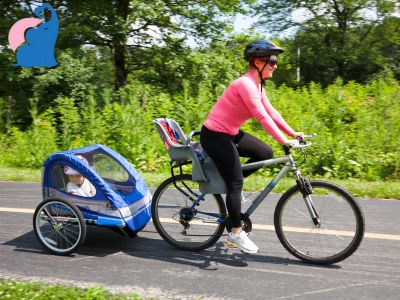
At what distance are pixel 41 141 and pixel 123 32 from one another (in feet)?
16.7

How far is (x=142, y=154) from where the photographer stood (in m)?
9.94

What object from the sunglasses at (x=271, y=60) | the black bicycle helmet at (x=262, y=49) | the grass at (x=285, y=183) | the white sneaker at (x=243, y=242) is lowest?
the white sneaker at (x=243, y=242)

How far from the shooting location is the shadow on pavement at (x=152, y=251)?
15.2ft

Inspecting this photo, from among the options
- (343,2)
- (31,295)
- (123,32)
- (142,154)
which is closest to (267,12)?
(343,2)

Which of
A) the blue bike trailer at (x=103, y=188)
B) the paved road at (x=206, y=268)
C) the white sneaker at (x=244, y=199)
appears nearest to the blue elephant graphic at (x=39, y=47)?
the paved road at (x=206, y=268)

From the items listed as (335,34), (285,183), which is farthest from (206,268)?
(335,34)

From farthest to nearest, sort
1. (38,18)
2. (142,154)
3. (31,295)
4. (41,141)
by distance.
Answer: (38,18)
(41,141)
(142,154)
(31,295)

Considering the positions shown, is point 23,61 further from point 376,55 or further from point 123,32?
point 376,55

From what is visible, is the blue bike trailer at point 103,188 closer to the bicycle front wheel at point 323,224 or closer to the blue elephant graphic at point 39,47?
the bicycle front wheel at point 323,224

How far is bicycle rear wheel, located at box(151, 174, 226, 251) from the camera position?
495cm

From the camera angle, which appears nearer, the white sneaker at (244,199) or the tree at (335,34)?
the white sneaker at (244,199)

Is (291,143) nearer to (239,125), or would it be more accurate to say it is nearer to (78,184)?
(239,125)

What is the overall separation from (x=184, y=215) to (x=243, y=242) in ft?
2.75

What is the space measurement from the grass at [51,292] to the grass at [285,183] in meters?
4.03
